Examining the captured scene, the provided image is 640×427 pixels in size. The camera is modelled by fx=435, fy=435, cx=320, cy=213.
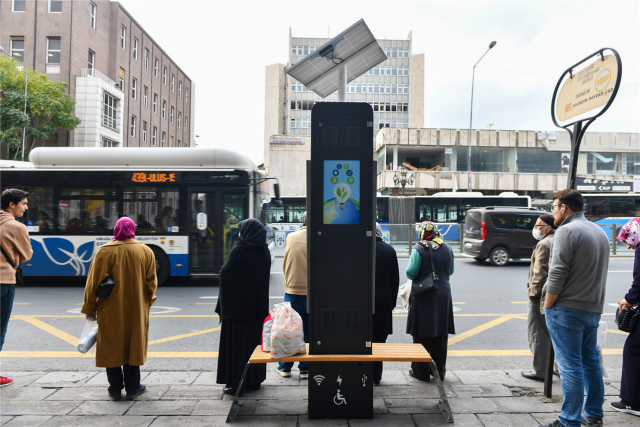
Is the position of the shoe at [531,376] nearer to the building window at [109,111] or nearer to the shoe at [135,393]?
the shoe at [135,393]

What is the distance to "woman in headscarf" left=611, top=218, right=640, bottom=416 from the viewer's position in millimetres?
3545

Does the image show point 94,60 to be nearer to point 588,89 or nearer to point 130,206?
point 130,206

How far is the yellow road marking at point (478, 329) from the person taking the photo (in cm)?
621

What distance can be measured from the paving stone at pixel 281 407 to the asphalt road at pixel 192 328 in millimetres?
1402

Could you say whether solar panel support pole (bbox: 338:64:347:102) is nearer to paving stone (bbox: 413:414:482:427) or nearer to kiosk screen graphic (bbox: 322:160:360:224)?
kiosk screen graphic (bbox: 322:160:360:224)

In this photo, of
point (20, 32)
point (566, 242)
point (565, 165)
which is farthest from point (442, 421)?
point (565, 165)

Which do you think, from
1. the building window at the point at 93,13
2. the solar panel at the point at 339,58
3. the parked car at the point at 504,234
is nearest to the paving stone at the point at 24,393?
the solar panel at the point at 339,58

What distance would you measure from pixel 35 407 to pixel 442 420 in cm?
335

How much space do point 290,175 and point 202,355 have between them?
164 ft

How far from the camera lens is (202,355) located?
5379 mm

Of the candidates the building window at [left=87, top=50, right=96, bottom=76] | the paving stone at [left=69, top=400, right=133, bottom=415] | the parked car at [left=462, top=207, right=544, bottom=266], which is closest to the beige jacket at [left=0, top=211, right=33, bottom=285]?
the paving stone at [left=69, top=400, right=133, bottom=415]

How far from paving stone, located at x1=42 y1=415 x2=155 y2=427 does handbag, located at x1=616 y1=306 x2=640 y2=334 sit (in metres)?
3.92

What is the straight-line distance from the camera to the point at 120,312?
3.88 metres

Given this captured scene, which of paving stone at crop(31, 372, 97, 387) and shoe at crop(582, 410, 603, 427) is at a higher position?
shoe at crop(582, 410, 603, 427)
